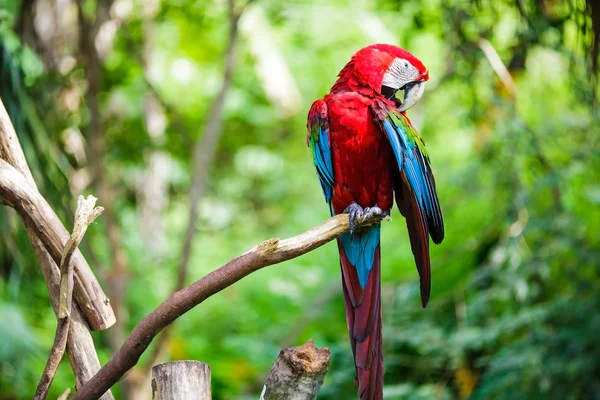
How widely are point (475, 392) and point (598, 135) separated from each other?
1134 millimetres

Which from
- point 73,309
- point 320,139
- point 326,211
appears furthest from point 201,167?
point 73,309

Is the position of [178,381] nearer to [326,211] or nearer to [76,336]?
[76,336]

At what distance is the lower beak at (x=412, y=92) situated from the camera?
1.48 meters

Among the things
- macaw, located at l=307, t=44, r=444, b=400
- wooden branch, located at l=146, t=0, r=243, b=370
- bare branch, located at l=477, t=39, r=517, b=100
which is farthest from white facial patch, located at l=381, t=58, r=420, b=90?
wooden branch, located at l=146, t=0, r=243, b=370

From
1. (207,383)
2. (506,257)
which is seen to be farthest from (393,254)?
(207,383)

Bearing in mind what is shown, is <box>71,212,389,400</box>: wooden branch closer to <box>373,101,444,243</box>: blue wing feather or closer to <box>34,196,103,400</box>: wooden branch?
<box>34,196,103,400</box>: wooden branch

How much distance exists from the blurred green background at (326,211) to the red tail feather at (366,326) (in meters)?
0.78

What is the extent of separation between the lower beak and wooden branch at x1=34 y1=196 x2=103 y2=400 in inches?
27.7

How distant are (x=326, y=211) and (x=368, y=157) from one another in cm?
216

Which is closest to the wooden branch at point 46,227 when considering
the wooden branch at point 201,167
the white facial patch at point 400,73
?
the white facial patch at point 400,73

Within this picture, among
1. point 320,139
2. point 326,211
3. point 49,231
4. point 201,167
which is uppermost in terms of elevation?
point 326,211

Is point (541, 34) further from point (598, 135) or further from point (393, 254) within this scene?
point (393, 254)

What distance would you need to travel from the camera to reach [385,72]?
1.47m

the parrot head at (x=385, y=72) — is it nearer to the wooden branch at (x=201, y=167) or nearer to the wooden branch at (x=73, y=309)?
the wooden branch at (x=73, y=309)
